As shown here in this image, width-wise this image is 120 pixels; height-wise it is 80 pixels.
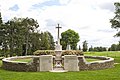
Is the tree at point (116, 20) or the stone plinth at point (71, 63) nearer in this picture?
the stone plinth at point (71, 63)

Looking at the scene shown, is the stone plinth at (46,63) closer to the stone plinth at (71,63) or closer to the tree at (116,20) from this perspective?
the stone plinth at (71,63)

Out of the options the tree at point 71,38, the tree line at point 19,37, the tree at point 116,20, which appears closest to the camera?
the tree at point 116,20

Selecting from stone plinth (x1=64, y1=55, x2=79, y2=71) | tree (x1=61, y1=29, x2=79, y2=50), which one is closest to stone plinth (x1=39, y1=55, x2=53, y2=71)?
stone plinth (x1=64, y1=55, x2=79, y2=71)

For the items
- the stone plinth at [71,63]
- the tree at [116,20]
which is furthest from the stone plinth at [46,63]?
the tree at [116,20]

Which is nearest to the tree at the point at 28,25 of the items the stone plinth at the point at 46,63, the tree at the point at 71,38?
the tree at the point at 71,38

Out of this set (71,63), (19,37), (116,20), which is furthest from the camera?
(19,37)

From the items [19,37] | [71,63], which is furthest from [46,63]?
[19,37]

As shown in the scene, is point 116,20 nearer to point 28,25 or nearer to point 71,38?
point 28,25

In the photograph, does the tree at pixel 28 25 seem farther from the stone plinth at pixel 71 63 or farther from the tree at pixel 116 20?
the stone plinth at pixel 71 63

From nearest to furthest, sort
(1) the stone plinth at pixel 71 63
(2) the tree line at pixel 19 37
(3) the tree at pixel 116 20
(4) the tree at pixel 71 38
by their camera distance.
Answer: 1. (1) the stone plinth at pixel 71 63
2. (3) the tree at pixel 116 20
3. (2) the tree line at pixel 19 37
4. (4) the tree at pixel 71 38

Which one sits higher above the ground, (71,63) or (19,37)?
(19,37)

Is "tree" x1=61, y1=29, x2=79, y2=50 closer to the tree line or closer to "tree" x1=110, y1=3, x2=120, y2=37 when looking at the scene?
the tree line

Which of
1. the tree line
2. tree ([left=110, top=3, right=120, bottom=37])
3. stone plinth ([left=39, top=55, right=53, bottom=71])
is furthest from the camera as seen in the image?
the tree line

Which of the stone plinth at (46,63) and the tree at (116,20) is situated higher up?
the tree at (116,20)
